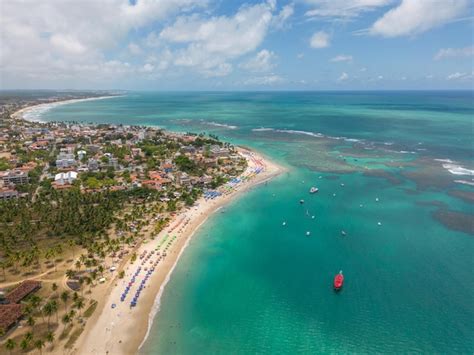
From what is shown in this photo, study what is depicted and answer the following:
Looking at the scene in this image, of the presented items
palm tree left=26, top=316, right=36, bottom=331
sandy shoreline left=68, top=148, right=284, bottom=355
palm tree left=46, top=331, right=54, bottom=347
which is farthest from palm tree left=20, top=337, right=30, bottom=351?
sandy shoreline left=68, top=148, right=284, bottom=355

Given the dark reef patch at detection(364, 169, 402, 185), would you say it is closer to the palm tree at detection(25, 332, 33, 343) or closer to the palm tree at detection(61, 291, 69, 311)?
the palm tree at detection(61, 291, 69, 311)

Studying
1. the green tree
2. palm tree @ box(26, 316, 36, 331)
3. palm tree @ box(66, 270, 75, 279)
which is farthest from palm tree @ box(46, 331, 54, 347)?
palm tree @ box(66, 270, 75, 279)

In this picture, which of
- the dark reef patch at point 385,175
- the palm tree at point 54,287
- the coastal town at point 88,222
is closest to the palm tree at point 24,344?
the coastal town at point 88,222

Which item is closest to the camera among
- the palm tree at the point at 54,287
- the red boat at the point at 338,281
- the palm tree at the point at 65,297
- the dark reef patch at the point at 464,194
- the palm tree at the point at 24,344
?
the palm tree at the point at 24,344

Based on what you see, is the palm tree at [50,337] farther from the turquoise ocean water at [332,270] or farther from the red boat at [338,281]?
the red boat at [338,281]

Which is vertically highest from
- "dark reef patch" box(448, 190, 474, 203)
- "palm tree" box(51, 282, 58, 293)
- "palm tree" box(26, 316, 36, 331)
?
"palm tree" box(26, 316, 36, 331)

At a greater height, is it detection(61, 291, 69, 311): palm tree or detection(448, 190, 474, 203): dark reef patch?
detection(61, 291, 69, 311): palm tree

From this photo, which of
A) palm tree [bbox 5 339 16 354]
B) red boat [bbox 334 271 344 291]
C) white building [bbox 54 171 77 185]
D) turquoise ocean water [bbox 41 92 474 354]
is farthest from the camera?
white building [bbox 54 171 77 185]

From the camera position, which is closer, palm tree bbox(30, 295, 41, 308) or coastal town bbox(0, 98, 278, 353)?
palm tree bbox(30, 295, 41, 308)

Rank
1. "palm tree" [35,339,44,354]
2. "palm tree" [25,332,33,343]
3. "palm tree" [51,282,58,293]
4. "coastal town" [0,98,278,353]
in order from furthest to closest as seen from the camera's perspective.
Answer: "palm tree" [51,282,58,293]
"coastal town" [0,98,278,353]
"palm tree" [25,332,33,343]
"palm tree" [35,339,44,354]

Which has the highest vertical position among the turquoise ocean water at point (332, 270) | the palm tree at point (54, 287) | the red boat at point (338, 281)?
the palm tree at point (54, 287)
